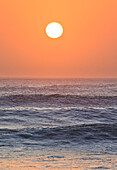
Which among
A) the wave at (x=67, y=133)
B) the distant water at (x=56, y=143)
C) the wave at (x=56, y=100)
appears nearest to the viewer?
the distant water at (x=56, y=143)

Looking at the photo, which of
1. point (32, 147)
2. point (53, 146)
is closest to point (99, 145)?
point (53, 146)

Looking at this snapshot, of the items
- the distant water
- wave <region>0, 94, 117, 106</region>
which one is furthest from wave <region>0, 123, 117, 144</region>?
wave <region>0, 94, 117, 106</region>

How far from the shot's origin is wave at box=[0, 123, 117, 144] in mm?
12625

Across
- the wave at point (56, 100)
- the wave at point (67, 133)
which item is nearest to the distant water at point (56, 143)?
the wave at point (67, 133)

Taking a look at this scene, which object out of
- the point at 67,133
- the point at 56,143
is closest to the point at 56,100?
the point at 67,133

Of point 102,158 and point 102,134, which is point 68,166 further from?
point 102,134

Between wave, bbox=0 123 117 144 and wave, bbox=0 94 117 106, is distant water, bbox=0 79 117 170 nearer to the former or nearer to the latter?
wave, bbox=0 123 117 144

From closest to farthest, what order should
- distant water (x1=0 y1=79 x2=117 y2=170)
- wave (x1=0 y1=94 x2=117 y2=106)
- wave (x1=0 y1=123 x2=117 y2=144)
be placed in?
distant water (x1=0 y1=79 x2=117 y2=170) → wave (x1=0 y1=123 x2=117 y2=144) → wave (x1=0 y1=94 x2=117 y2=106)

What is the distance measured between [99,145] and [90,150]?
3.64ft

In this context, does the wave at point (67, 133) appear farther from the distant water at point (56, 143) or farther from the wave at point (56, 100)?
the wave at point (56, 100)

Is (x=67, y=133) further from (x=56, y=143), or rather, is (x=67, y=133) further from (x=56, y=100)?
(x=56, y=100)

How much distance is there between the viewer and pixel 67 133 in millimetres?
13836

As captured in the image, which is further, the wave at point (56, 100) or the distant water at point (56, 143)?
the wave at point (56, 100)

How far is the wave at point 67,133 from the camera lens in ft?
41.4
